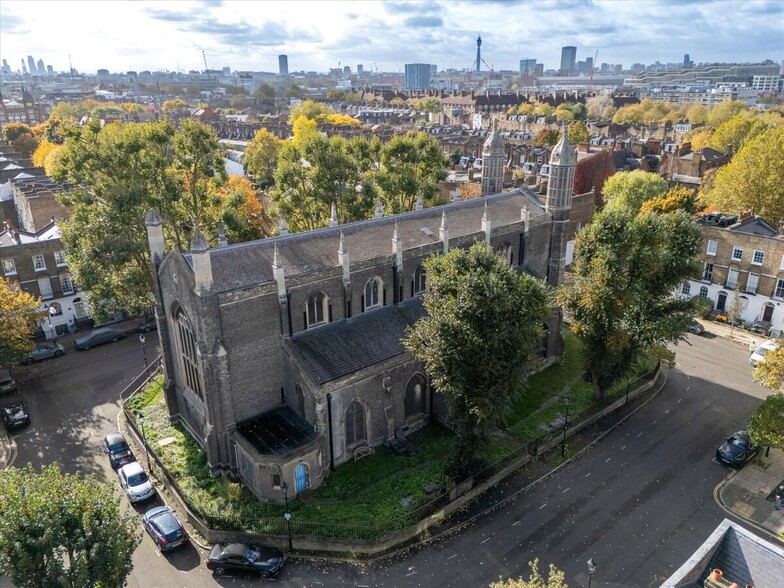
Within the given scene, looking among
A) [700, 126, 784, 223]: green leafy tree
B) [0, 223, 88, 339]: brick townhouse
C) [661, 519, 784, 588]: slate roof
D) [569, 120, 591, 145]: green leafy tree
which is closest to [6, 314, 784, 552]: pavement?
[661, 519, 784, 588]: slate roof

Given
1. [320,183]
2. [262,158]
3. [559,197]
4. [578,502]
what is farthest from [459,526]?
[262,158]

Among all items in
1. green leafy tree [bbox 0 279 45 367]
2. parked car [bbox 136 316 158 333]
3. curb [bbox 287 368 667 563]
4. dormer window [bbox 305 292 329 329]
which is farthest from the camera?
parked car [bbox 136 316 158 333]

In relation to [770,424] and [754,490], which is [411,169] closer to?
[770,424]

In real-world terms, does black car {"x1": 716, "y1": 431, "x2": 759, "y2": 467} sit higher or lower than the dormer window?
lower

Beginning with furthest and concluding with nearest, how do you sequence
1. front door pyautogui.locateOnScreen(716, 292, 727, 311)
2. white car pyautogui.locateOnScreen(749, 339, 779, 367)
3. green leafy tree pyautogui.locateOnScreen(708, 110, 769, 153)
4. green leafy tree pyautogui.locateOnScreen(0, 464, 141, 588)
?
green leafy tree pyautogui.locateOnScreen(708, 110, 769, 153)
front door pyautogui.locateOnScreen(716, 292, 727, 311)
white car pyautogui.locateOnScreen(749, 339, 779, 367)
green leafy tree pyautogui.locateOnScreen(0, 464, 141, 588)

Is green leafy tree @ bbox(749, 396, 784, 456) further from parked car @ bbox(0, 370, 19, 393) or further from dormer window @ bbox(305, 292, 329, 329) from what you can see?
parked car @ bbox(0, 370, 19, 393)

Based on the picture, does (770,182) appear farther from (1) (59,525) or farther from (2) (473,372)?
(1) (59,525)

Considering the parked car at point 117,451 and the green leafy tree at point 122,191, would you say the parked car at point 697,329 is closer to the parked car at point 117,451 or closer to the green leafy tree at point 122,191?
the green leafy tree at point 122,191

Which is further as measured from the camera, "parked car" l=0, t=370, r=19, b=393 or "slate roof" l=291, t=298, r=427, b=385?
"parked car" l=0, t=370, r=19, b=393
